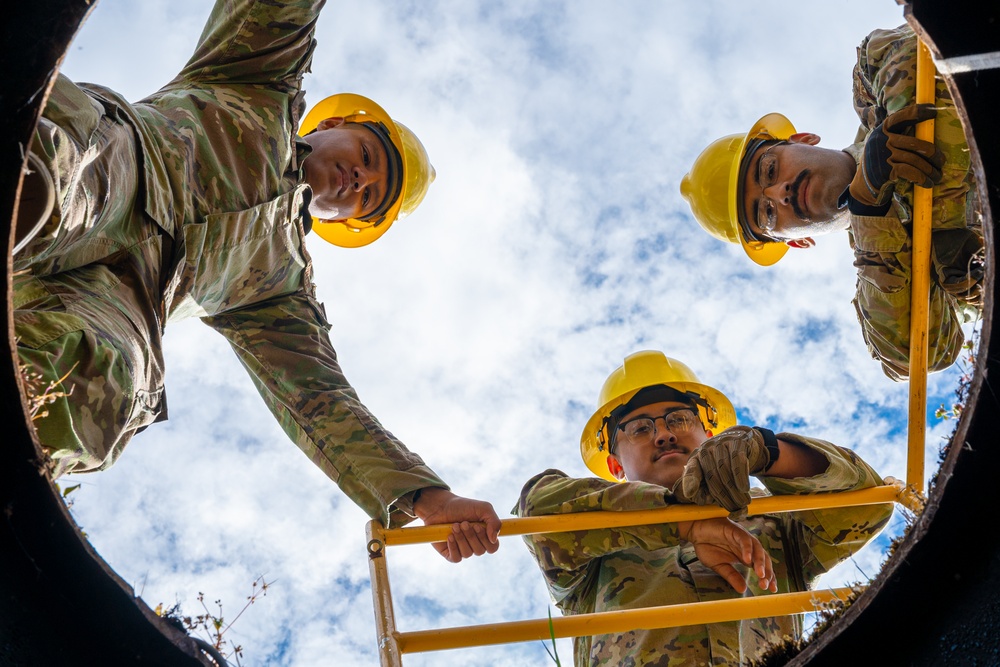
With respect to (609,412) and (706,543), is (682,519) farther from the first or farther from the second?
(609,412)

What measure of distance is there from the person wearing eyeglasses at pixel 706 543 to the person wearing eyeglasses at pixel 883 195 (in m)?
0.87

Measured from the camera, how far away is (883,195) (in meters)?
4.39

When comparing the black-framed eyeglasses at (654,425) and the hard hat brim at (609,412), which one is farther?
the hard hat brim at (609,412)

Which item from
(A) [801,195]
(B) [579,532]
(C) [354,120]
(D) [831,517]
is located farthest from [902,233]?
(C) [354,120]

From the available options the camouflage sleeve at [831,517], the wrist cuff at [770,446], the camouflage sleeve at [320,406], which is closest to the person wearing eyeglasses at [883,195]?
the camouflage sleeve at [831,517]

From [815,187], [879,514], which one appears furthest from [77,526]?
[815,187]

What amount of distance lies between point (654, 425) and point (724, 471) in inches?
60.7

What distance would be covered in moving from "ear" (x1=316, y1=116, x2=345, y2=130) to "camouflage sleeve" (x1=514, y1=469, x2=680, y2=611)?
109 inches

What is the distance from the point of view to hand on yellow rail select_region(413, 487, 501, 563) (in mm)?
4000

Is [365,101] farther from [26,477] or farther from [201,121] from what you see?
[26,477]

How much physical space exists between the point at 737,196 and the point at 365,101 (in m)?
2.65

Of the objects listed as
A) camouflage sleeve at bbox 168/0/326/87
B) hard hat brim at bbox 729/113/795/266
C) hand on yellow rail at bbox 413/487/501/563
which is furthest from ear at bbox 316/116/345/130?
hand on yellow rail at bbox 413/487/501/563

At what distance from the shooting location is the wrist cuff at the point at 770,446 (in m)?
4.35

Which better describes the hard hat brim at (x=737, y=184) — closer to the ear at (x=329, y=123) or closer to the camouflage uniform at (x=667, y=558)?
the camouflage uniform at (x=667, y=558)
